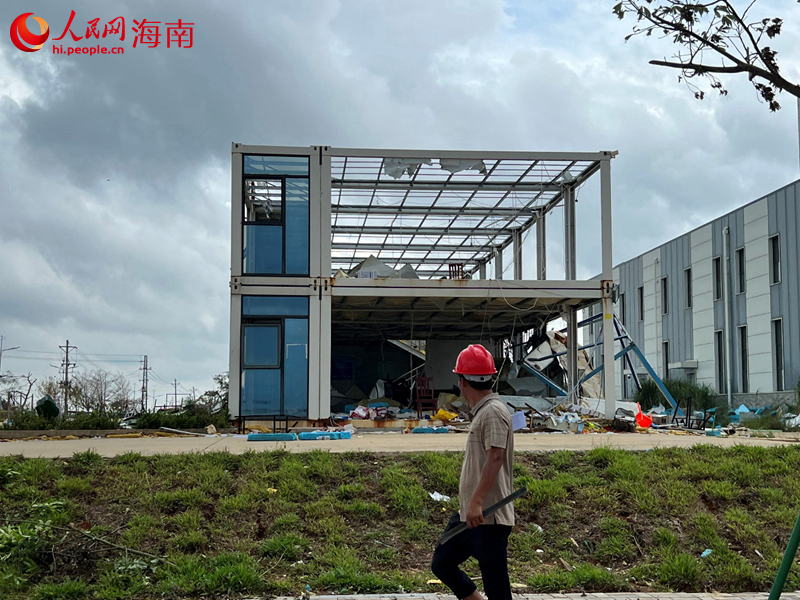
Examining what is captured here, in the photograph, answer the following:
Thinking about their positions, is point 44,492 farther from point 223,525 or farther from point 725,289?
point 725,289

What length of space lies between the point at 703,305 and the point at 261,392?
22299mm

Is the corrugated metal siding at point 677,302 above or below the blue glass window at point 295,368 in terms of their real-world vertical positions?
above

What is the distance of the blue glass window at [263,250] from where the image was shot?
855 inches

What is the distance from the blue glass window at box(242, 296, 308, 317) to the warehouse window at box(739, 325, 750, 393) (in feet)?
64.0

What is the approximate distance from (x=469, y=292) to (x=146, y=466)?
14.1m

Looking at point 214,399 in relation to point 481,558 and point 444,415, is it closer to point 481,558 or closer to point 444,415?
point 444,415

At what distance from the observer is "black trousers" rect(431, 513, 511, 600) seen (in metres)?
4.94

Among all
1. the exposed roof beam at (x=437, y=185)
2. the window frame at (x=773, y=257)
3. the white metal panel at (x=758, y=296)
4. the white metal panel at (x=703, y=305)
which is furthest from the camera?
the white metal panel at (x=703, y=305)

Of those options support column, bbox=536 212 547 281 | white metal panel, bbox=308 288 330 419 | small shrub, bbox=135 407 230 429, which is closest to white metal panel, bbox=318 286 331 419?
white metal panel, bbox=308 288 330 419

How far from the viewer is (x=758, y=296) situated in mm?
31625

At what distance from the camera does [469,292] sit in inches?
900

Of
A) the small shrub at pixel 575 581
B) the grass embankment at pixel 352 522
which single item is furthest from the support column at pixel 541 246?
the small shrub at pixel 575 581

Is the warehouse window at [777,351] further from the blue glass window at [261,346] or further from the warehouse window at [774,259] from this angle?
the blue glass window at [261,346]

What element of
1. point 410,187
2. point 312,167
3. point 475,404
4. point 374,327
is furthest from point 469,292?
point 475,404
